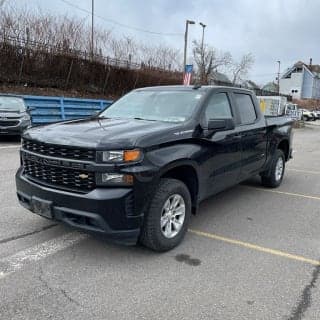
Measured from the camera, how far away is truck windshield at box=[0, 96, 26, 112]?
12852 mm

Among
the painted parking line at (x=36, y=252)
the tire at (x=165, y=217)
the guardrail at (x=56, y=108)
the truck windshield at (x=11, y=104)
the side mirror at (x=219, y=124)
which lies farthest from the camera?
the guardrail at (x=56, y=108)

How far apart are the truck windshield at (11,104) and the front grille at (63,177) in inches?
374

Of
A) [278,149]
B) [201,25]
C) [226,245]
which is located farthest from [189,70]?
[201,25]

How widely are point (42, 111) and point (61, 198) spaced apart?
1341cm

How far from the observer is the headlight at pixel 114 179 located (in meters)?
3.61

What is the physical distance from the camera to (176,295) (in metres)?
3.30

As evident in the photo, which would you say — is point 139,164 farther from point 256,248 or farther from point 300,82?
point 300,82

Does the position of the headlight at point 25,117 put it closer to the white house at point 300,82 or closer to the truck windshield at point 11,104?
the truck windshield at point 11,104

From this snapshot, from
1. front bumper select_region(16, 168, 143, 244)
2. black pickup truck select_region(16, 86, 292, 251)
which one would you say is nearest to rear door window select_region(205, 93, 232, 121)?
black pickup truck select_region(16, 86, 292, 251)

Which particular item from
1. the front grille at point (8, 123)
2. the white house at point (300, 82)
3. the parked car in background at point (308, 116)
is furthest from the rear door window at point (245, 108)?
the white house at point (300, 82)

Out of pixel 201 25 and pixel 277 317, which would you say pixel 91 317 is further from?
pixel 201 25

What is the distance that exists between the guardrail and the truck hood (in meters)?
11.1

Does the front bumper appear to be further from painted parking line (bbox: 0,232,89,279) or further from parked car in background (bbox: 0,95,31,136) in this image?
parked car in background (bbox: 0,95,31,136)

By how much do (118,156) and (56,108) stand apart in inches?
561
